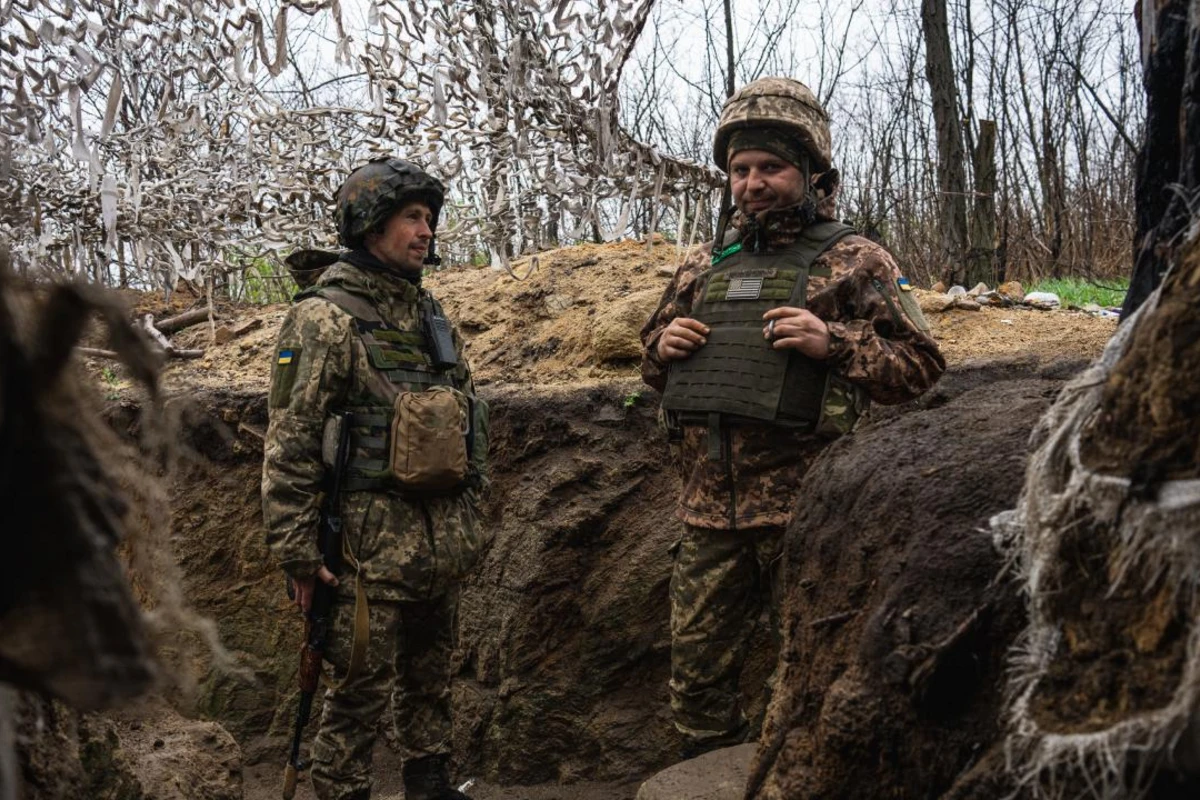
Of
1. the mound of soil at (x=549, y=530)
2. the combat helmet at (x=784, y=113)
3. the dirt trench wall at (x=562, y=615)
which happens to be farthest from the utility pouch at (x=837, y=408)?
the dirt trench wall at (x=562, y=615)

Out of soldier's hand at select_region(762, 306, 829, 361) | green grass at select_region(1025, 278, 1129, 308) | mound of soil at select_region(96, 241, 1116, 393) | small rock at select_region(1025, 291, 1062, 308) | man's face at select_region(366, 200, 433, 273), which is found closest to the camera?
soldier's hand at select_region(762, 306, 829, 361)

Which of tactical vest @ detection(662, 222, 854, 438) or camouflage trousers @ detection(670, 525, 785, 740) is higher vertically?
tactical vest @ detection(662, 222, 854, 438)

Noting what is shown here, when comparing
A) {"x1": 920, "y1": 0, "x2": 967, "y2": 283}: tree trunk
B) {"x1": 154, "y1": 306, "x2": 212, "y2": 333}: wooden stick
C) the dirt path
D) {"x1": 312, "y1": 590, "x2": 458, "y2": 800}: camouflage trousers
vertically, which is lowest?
the dirt path

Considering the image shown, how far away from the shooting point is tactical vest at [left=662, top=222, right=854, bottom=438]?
305 centimetres

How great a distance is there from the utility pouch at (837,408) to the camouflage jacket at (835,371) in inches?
1.2

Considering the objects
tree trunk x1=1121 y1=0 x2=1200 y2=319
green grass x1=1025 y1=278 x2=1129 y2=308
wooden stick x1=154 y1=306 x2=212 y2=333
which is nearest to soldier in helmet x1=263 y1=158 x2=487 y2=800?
tree trunk x1=1121 y1=0 x2=1200 y2=319

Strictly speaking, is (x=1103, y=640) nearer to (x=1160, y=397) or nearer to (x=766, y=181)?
(x=1160, y=397)

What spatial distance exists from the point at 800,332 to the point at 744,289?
0.29 metres

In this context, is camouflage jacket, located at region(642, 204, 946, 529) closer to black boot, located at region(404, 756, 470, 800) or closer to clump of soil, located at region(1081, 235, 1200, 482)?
black boot, located at region(404, 756, 470, 800)

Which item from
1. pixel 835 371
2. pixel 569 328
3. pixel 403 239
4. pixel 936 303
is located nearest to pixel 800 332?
pixel 835 371

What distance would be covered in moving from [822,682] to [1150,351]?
0.90 meters

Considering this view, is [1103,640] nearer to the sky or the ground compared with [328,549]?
nearer to the sky

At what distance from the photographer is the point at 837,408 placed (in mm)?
3035

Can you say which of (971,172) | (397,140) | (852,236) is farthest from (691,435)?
(971,172)
